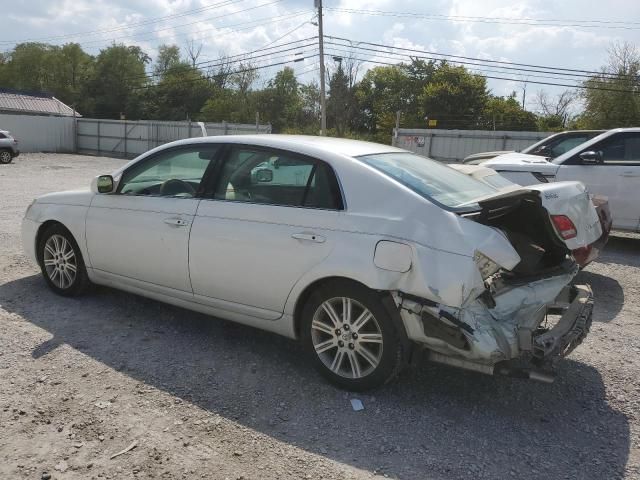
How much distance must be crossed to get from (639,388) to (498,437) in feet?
4.19

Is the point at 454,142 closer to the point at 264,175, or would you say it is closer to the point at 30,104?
the point at 264,175

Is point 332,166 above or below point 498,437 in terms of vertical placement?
above

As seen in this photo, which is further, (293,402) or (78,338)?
(78,338)

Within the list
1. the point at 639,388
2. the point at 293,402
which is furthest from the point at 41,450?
the point at 639,388

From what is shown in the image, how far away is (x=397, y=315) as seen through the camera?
311 centimetres

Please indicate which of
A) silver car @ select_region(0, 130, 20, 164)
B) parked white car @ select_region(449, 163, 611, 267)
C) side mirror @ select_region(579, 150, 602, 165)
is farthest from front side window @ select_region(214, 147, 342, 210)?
silver car @ select_region(0, 130, 20, 164)

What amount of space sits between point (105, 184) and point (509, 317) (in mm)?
3304

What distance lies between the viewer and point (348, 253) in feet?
10.5

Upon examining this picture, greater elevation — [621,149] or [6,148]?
[621,149]

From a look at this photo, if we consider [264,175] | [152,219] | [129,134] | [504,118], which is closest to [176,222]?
[152,219]

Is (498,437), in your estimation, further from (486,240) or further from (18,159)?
(18,159)

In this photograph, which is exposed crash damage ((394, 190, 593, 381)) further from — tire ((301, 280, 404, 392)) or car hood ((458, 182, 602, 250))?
car hood ((458, 182, 602, 250))

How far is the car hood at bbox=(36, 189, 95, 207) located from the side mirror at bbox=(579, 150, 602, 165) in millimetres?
6453

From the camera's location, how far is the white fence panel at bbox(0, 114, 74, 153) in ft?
102
